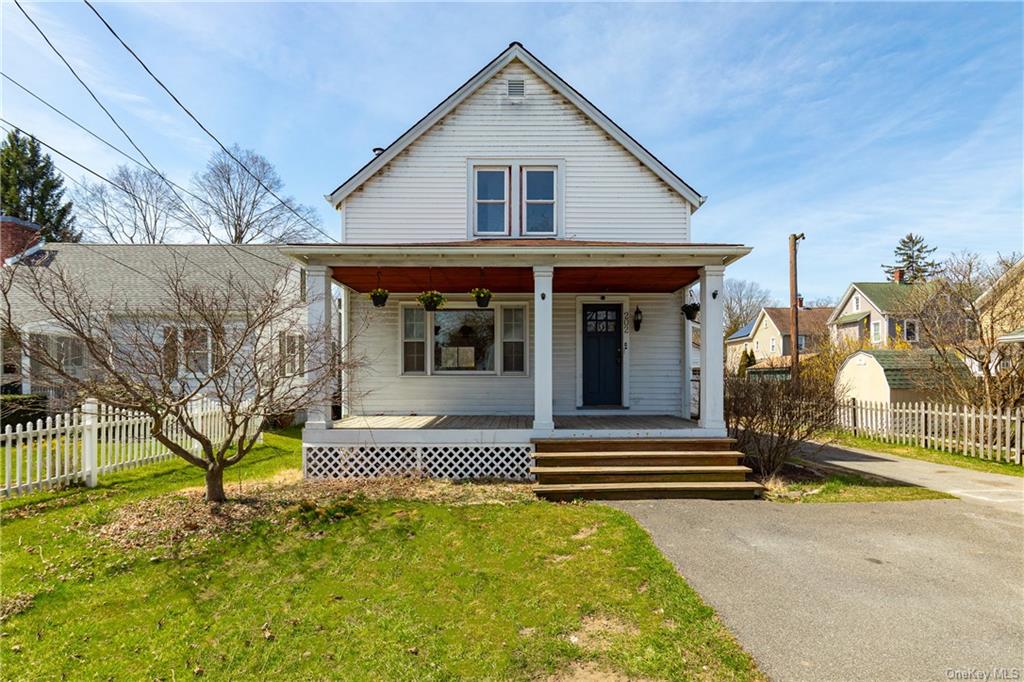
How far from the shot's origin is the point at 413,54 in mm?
9516

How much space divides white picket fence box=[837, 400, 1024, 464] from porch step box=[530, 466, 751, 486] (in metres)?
7.14

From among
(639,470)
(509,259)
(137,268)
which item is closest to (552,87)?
(509,259)

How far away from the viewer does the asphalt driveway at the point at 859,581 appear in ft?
10.1

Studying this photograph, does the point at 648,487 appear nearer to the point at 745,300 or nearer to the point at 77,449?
the point at 77,449

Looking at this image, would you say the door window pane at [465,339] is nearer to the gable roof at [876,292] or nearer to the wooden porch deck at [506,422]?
the wooden porch deck at [506,422]

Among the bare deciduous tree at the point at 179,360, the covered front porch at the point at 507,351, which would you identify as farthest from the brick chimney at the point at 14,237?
the bare deciduous tree at the point at 179,360

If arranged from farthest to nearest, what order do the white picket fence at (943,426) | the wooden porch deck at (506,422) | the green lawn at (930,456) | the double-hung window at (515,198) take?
the double-hung window at (515,198)
the white picket fence at (943,426)
the green lawn at (930,456)
the wooden porch deck at (506,422)

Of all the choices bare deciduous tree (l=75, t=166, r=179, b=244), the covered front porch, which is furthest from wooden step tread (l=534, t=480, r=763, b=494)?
bare deciduous tree (l=75, t=166, r=179, b=244)

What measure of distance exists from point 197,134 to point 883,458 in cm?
1658

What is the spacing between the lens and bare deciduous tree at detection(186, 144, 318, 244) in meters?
30.6

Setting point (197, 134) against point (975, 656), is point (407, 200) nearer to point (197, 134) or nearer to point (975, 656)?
point (197, 134)

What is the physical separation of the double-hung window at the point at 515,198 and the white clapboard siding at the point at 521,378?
5.13ft

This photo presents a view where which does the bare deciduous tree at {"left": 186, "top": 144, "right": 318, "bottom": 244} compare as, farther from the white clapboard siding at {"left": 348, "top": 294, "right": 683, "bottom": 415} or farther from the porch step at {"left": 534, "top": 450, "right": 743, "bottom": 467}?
the porch step at {"left": 534, "top": 450, "right": 743, "bottom": 467}

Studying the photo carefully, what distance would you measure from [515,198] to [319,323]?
16.8 feet
